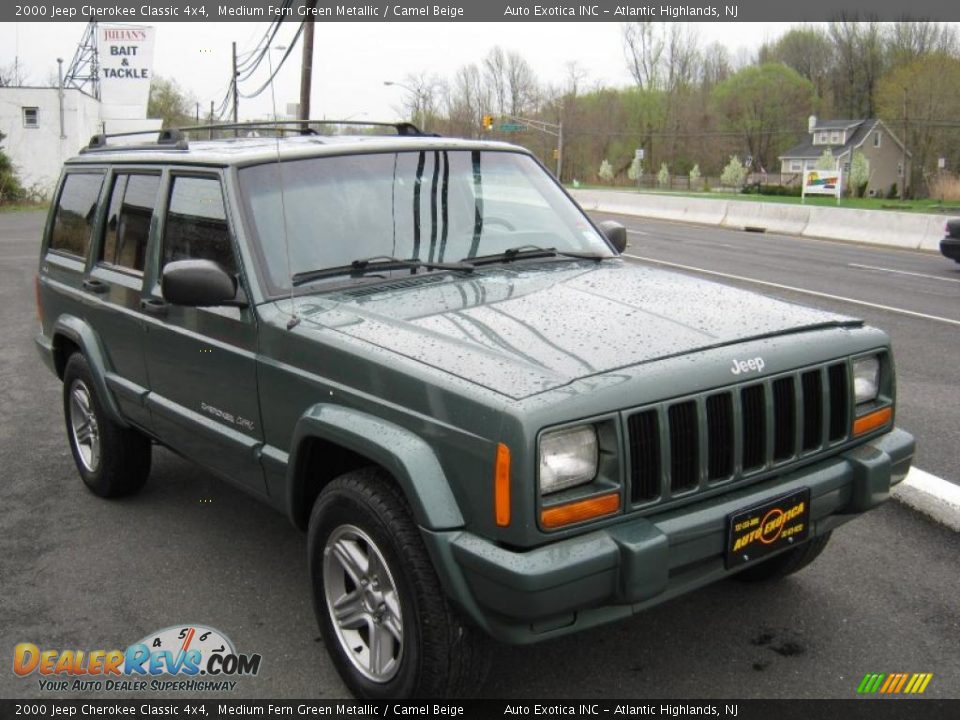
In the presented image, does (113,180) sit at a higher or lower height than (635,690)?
higher

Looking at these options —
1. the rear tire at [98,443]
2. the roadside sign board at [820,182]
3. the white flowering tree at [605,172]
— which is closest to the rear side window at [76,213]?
the rear tire at [98,443]

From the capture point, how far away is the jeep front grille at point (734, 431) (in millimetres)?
2779

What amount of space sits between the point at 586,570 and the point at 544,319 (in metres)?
0.99

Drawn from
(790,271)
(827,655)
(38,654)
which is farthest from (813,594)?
(790,271)

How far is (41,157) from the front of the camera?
45.6 meters

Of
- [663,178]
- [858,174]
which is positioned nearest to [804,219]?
[858,174]

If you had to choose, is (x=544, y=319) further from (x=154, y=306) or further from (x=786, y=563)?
(x=154, y=306)

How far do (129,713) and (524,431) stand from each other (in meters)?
1.82

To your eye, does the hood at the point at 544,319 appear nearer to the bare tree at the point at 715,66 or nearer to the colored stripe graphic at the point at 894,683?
the colored stripe graphic at the point at 894,683

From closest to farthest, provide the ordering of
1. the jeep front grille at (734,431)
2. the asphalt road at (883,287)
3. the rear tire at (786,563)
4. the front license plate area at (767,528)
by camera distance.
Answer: the jeep front grille at (734,431)
the front license plate area at (767,528)
the rear tire at (786,563)
the asphalt road at (883,287)

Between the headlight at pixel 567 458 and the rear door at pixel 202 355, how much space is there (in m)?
1.42

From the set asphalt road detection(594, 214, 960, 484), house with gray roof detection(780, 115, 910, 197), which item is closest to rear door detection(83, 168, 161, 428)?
asphalt road detection(594, 214, 960, 484)

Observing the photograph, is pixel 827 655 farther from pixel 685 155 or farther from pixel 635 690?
pixel 685 155

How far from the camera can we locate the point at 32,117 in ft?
148
